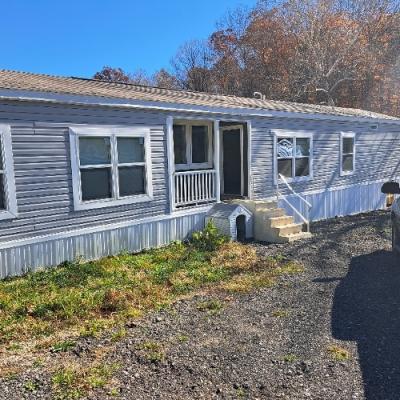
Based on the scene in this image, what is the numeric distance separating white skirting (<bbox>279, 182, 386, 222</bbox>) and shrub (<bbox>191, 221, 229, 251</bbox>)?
2.89 m

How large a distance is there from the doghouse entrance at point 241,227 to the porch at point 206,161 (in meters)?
0.66

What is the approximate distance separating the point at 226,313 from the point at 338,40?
87.3 ft

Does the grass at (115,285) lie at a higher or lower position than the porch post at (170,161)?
lower

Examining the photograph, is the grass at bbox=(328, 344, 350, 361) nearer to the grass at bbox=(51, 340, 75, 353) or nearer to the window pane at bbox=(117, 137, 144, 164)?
the grass at bbox=(51, 340, 75, 353)

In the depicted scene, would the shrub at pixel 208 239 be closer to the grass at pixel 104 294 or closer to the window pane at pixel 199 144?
the grass at pixel 104 294

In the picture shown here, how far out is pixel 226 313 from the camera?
16.0ft

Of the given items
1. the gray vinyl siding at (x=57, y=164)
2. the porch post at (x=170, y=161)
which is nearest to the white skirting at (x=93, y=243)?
the gray vinyl siding at (x=57, y=164)

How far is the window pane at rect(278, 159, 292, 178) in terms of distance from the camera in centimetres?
1076

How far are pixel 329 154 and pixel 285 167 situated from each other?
6.83ft

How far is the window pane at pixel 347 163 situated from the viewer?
42.2 ft

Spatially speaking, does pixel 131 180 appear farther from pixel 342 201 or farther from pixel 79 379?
pixel 342 201

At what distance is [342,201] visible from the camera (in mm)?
12852

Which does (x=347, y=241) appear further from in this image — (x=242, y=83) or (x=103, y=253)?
(x=242, y=83)

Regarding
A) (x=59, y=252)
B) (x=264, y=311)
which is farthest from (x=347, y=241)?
(x=59, y=252)
